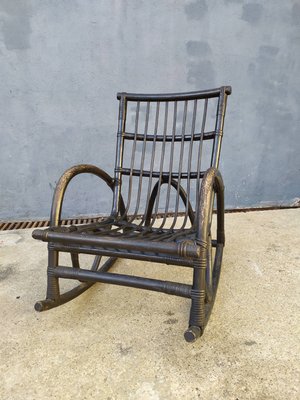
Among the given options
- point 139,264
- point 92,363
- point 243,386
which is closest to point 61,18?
point 139,264

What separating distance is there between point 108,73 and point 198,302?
1764 mm

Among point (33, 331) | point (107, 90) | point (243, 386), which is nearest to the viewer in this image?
point (243, 386)

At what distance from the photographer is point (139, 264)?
1458 millimetres

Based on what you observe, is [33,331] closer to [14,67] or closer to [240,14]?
[14,67]

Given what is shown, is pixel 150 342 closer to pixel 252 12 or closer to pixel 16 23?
pixel 16 23

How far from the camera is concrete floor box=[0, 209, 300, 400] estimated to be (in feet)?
2.43

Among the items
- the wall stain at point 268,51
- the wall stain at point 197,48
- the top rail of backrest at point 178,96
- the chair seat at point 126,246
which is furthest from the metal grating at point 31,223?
the wall stain at point 268,51

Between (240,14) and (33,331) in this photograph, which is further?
(240,14)

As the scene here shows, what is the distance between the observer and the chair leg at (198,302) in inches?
31.3

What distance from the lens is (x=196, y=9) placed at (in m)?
2.12

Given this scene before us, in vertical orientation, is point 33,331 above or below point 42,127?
below

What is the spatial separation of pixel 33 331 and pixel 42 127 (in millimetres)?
1487

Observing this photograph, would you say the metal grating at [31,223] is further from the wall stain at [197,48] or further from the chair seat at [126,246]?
the wall stain at [197,48]

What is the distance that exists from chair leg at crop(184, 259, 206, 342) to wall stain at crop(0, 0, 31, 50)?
188cm
